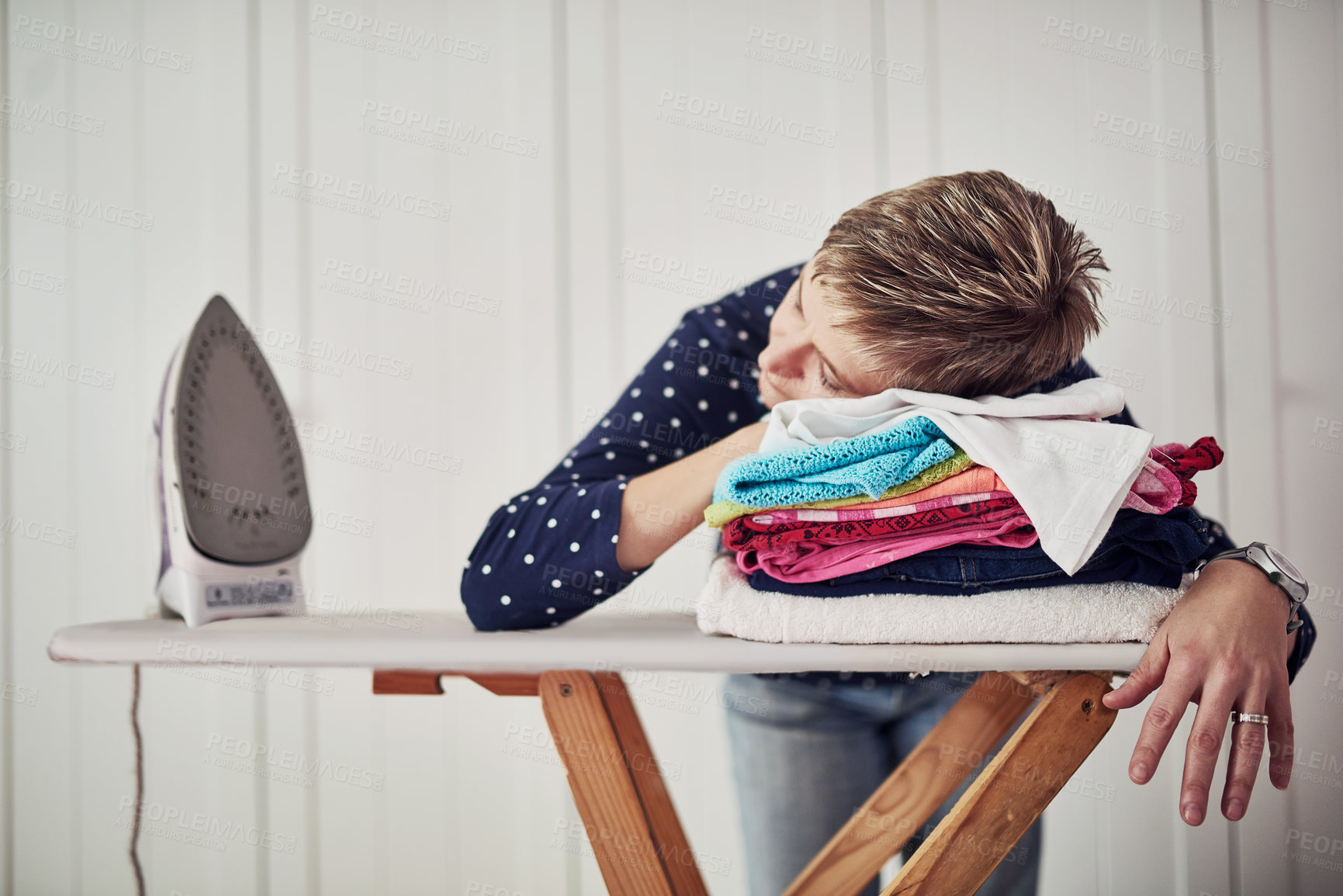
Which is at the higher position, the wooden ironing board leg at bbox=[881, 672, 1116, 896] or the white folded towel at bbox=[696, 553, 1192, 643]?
the white folded towel at bbox=[696, 553, 1192, 643]

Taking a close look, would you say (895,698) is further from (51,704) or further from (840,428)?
(51,704)

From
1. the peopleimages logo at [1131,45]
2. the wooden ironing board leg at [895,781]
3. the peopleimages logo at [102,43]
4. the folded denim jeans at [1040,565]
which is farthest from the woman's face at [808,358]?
the peopleimages logo at [102,43]

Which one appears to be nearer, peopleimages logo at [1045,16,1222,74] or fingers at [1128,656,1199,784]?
fingers at [1128,656,1199,784]

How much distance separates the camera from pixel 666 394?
0.86 meters

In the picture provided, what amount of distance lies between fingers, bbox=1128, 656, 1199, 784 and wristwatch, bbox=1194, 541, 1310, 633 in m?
0.12

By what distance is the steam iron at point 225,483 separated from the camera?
0.77 m

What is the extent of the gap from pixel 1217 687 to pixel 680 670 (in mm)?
363

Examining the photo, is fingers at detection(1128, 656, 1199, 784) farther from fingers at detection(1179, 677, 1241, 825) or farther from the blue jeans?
the blue jeans

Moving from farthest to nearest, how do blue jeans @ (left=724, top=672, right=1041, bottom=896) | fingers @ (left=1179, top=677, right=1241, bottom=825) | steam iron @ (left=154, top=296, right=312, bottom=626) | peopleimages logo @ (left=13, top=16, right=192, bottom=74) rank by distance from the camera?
peopleimages logo @ (left=13, top=16, right=192, bottom=74) → blue jeans @ (left=724, top=672, right=1041, bottom=896) → steam iron @ (left=154, top=296, right=312, bottom=626) → fingers @ (left=1179, top=677, right=1241, bottom=825)

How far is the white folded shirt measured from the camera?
0.53m

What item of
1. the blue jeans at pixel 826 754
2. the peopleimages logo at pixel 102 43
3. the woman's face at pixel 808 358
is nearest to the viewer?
the woman's face at pixel 808 358

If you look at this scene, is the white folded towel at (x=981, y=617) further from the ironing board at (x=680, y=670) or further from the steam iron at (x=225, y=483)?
the steam iron at (x=225, y=483)

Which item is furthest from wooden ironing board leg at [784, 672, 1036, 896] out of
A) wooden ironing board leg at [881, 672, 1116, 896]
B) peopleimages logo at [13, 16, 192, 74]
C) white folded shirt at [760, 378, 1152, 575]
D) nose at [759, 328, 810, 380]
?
peopleimages logo at [13, 16, 192, 74]

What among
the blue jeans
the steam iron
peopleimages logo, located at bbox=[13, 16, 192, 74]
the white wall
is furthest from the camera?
peopleimages logo, located at bbox=[13, 16, 192, 74]
